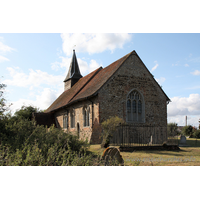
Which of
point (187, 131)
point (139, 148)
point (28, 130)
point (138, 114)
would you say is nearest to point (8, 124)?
point (28, 130)

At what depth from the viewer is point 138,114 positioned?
18344mm

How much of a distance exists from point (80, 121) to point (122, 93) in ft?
17.2

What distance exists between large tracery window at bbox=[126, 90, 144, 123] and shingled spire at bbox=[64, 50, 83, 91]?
15815 mm

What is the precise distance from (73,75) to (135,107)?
1646 centimetres

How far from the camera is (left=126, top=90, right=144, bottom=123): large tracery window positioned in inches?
705

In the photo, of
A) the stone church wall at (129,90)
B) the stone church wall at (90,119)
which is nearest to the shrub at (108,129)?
the stone church wall at (90,119)

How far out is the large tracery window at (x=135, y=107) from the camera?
1791 centimetres

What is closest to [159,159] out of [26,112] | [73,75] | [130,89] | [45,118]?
[130,89]

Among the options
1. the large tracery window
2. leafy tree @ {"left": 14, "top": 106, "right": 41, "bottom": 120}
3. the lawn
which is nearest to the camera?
the lawn

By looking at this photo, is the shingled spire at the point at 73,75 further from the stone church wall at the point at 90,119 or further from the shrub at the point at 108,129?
the shrub at the point at 108,129

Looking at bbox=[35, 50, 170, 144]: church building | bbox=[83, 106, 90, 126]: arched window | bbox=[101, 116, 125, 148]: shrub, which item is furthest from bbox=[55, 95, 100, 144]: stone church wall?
bbox=[101, 116, 125, 148]: shrub

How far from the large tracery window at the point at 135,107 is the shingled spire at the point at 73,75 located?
1581 centimetres

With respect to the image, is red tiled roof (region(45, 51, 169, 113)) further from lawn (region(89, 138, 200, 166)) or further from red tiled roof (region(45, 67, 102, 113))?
lawn (region(89, 138, 200, 166))

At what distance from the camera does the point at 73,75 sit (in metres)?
32.0
